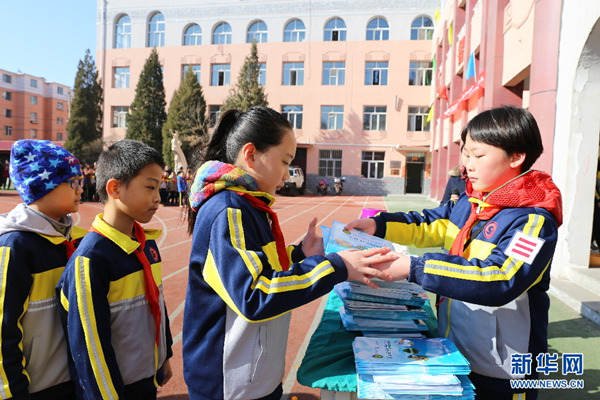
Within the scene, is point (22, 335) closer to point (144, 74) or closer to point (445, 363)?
point (445, 363)

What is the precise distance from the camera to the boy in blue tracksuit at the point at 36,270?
1.55 meters

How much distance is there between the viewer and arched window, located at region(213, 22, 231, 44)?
2888cm

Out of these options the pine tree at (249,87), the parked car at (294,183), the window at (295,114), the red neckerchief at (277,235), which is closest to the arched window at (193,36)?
the pine tree at (249,87)

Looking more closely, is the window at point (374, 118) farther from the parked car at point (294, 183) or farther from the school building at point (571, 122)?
the school building at point (571, 122)

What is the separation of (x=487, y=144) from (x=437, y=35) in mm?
23584

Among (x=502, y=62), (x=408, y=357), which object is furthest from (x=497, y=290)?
(x=502, y=62)

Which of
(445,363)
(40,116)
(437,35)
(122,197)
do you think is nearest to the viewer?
(445,363)

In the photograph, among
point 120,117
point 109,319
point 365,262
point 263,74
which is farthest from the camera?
point 120,117

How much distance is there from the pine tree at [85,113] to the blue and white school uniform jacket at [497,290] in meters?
31.6

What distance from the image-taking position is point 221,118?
156cm

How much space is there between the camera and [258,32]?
93.2 ft

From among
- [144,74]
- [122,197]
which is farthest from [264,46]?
[122,197]

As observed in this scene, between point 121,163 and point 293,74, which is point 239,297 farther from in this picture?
point 293,74

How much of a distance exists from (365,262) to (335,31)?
28.6 meters
